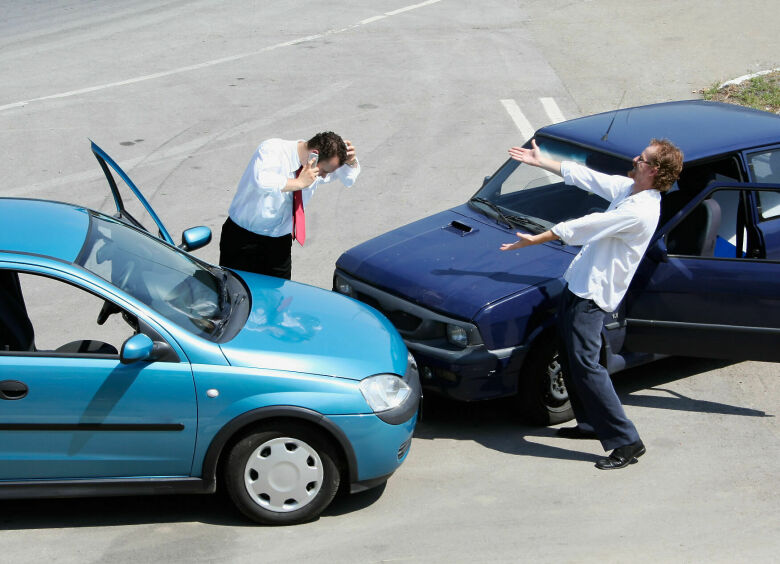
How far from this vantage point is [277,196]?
7.06 metres

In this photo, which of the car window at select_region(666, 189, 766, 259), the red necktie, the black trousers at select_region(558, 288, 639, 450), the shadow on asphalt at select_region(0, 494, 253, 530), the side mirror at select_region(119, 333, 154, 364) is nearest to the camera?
the side mirror at select_region(119, 333, 154, 364)

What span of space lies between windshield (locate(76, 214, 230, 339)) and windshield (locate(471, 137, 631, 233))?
7.33 feet

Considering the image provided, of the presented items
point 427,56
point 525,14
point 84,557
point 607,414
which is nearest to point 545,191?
point 607,414

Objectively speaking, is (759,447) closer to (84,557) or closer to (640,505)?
(640,505)

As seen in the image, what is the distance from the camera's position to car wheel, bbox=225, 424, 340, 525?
17.6ft

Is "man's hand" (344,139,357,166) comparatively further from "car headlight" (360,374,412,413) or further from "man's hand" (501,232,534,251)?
"car headlight" (360,374,412,413)

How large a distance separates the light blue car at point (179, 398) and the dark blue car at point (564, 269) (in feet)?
2.38

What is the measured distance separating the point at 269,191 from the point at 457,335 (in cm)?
166

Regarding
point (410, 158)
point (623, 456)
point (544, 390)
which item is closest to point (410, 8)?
point (410, 158)

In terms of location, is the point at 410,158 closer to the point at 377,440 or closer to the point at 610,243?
the point at 610,243

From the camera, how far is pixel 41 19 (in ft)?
61.6

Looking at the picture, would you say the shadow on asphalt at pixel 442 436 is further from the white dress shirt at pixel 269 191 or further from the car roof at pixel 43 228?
the white dress shirt at pixel 269 191

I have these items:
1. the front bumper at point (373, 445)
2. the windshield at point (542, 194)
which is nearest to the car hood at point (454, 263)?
the windshield at point (542, 194)

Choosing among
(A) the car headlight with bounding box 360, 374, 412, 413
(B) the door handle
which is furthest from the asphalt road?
(B) the door handle
